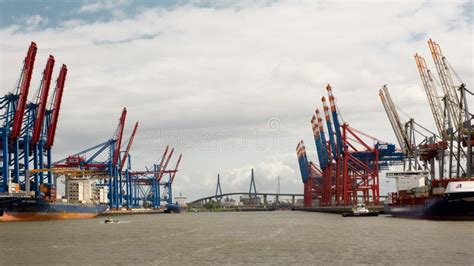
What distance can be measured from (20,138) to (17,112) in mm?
9442

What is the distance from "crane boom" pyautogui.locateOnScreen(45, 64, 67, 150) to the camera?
118688 millimetres

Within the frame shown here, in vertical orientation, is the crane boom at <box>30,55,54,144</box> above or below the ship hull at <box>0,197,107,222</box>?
above

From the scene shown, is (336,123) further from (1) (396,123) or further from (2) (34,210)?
(2) (34,210)

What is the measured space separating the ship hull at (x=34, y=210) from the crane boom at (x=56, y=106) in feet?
38.5

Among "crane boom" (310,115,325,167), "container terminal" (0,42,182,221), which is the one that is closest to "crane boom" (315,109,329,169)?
"crane boom" (310,115,325,167)

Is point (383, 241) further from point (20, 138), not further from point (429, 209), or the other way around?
point (20, 138)

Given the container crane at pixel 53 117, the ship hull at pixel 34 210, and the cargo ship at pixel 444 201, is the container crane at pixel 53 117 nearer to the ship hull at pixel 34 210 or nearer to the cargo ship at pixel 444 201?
the ship hull at pixel 34 210

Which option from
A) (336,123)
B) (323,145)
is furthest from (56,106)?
(323,145)

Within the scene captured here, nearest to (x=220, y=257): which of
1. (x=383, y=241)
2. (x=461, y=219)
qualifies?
(x=383, y=241)

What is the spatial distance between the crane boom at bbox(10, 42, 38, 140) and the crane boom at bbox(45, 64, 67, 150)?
51.8 ft

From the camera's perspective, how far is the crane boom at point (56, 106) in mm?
118688

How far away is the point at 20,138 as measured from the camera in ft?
360

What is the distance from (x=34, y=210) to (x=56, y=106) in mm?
22963

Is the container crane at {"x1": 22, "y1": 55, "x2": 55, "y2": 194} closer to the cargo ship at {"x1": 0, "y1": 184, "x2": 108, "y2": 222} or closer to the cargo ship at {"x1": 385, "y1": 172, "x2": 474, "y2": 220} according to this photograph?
the cargo ship at {"x1": 0, "y1": 184, "x2": 108, "y2": 222}
